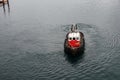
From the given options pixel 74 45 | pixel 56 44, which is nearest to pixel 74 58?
pixel 74 45

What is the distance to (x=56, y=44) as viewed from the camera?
88.8 metres

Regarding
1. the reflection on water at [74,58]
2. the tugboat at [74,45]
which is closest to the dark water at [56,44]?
the reflection on water at [74,58]

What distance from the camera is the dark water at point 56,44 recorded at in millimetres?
65375

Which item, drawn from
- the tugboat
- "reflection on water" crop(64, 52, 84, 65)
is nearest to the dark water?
"reflection on water" crop(64, 52, 84, 65)

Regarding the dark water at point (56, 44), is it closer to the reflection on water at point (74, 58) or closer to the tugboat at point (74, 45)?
the reflection on water at point (74, 58)

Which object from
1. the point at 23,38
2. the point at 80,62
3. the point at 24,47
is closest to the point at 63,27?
the point at 23,38

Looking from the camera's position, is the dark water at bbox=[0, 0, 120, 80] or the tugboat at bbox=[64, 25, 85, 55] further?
the tugboat at bbox=[64, 25, 85, 55]

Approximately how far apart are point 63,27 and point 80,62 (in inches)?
1728

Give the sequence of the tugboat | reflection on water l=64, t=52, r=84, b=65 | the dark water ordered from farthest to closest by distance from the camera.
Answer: the tugboat, reflection on water l=64, t=52, r=84, b=65, the dark water

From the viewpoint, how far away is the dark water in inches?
2574

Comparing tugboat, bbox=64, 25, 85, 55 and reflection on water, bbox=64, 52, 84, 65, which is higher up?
tugboat, bbox=64, 25, 85, 55

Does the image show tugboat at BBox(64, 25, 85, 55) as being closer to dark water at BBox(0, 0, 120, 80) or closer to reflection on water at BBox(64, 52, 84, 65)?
reflection on water at BBox(64, 52, 84, 65)

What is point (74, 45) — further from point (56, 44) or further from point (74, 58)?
point (56, 44)

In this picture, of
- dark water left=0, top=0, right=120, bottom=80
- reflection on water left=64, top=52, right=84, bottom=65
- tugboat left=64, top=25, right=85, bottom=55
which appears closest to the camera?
dark water left=0, top=0, right=120, bottom=80
